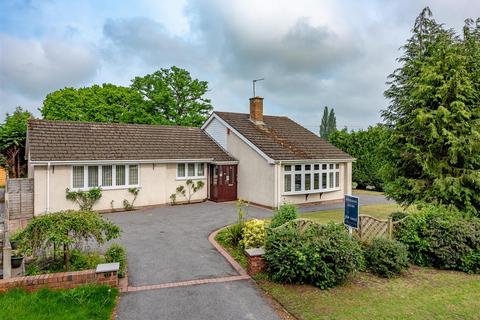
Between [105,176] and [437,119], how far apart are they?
1498cm

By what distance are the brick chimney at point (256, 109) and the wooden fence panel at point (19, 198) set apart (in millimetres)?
13230

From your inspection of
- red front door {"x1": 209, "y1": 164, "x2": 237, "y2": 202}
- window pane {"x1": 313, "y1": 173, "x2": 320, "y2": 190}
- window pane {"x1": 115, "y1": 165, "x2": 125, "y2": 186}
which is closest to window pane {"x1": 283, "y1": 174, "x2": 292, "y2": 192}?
window pane {"x1": 313, "y1": 173, "x2": 320, "y2": 190}

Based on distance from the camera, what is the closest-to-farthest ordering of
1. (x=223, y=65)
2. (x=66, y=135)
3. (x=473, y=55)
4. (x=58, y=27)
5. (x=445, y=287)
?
(x=445, y=287), (x=473, y=55), (x=58, y=27), (x=66, y=135), (x=223, y=65)

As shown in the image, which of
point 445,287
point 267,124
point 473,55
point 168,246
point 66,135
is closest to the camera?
point 445,287

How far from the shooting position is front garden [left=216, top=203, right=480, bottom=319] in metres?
6.39

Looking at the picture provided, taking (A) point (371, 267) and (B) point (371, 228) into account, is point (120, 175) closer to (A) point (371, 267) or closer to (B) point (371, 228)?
(B) point (371, 228)

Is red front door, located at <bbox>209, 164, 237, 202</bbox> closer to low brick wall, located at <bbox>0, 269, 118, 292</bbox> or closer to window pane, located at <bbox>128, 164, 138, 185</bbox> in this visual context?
window pane, located at <bbox>128, 164, 138, 185</bbox>

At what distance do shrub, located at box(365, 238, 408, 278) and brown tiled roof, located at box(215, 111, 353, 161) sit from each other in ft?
29.8

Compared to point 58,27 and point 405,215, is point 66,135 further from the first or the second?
point 405,215

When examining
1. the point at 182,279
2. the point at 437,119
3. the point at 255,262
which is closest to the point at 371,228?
the point at 255,262

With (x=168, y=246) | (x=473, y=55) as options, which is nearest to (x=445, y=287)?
(x=168, y=246)

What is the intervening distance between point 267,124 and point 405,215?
513 inches

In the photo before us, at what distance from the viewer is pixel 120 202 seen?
16.6 metres

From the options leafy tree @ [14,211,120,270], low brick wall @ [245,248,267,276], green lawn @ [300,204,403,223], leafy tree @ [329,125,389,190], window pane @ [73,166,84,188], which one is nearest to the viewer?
leafy tree @ [14,211,120,270]
